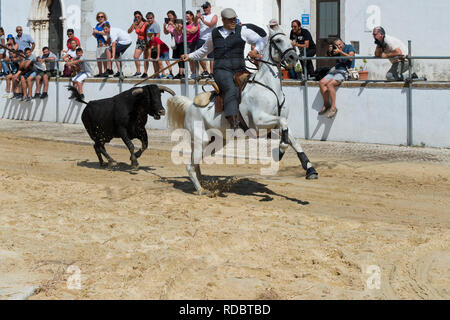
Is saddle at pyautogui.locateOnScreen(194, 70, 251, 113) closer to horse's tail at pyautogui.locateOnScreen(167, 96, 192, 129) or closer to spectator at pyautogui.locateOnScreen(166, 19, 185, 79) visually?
horse's tail at pyautogui.locateOnScreen(167, 96, 192, 129)

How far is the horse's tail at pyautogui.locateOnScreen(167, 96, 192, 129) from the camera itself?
11.6 meters

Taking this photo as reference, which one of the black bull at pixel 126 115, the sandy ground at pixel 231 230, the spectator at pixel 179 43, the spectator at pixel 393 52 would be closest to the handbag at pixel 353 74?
the spectator at pixel 393 52

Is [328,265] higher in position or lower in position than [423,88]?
lower

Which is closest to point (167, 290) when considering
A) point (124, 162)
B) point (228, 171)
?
point (228, 171)

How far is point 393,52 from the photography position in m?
15.8

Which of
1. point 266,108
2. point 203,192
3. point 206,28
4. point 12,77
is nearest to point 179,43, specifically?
point 206,28

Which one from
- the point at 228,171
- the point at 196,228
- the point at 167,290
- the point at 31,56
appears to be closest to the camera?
the point at 167,290

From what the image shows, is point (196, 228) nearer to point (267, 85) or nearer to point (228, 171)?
point (267, 85)

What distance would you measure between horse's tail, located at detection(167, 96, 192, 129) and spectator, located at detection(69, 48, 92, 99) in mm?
10474

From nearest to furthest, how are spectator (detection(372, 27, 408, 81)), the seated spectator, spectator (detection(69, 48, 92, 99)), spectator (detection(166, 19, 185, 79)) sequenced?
spectator (detection(372, 27, 408, 81)) → spectator (detection(166, 19, 185, 79)) → spectator (detection(69, 48, 92, 99)) → the seated spectator

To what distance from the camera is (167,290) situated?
6.98 m

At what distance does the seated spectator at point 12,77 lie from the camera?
2427cm

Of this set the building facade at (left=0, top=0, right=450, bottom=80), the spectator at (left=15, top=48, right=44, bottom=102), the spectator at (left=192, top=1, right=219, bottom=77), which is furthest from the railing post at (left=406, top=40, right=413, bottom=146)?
the spectator at (left=15, top=48, right=44, bottom=102)

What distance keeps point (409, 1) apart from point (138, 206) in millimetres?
11050
